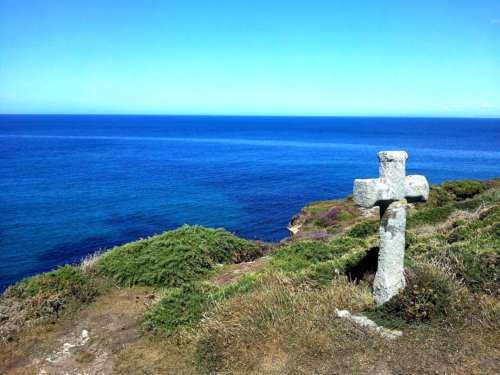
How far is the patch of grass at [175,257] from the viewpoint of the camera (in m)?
13.7

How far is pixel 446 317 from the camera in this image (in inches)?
291

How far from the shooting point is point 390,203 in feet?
26.3

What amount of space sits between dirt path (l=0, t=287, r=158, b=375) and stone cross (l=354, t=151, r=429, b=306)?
6.16 m

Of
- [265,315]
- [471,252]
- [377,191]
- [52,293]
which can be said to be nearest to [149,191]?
[52,293]

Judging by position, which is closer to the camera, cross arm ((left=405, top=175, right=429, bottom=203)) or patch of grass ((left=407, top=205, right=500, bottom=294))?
cross arm ((left=405, top=175, right=429, bottom=203))

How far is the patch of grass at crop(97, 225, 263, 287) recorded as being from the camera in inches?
539

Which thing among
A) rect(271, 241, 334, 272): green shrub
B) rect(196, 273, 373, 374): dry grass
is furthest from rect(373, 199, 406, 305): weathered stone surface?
rect(271, 241, 334, 272): green shrub

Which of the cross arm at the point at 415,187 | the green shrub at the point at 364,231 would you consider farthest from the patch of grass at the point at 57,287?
the green shrub at the point at 364,231

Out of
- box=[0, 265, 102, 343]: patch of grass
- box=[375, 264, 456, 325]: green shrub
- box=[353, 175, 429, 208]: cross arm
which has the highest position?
box=[353, 175, 429, 208]: cross arm

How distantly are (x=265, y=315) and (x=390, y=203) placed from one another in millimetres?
3485

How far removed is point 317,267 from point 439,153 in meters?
93.9

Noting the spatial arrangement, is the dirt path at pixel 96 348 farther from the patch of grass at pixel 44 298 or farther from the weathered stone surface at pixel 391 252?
the weathered stone surface at pixel 391 252

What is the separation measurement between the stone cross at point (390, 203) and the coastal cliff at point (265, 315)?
33 cm

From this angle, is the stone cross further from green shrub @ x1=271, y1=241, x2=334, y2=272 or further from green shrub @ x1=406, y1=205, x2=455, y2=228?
green shrub @ x1=406, y1=205, x2=455, y2=228
